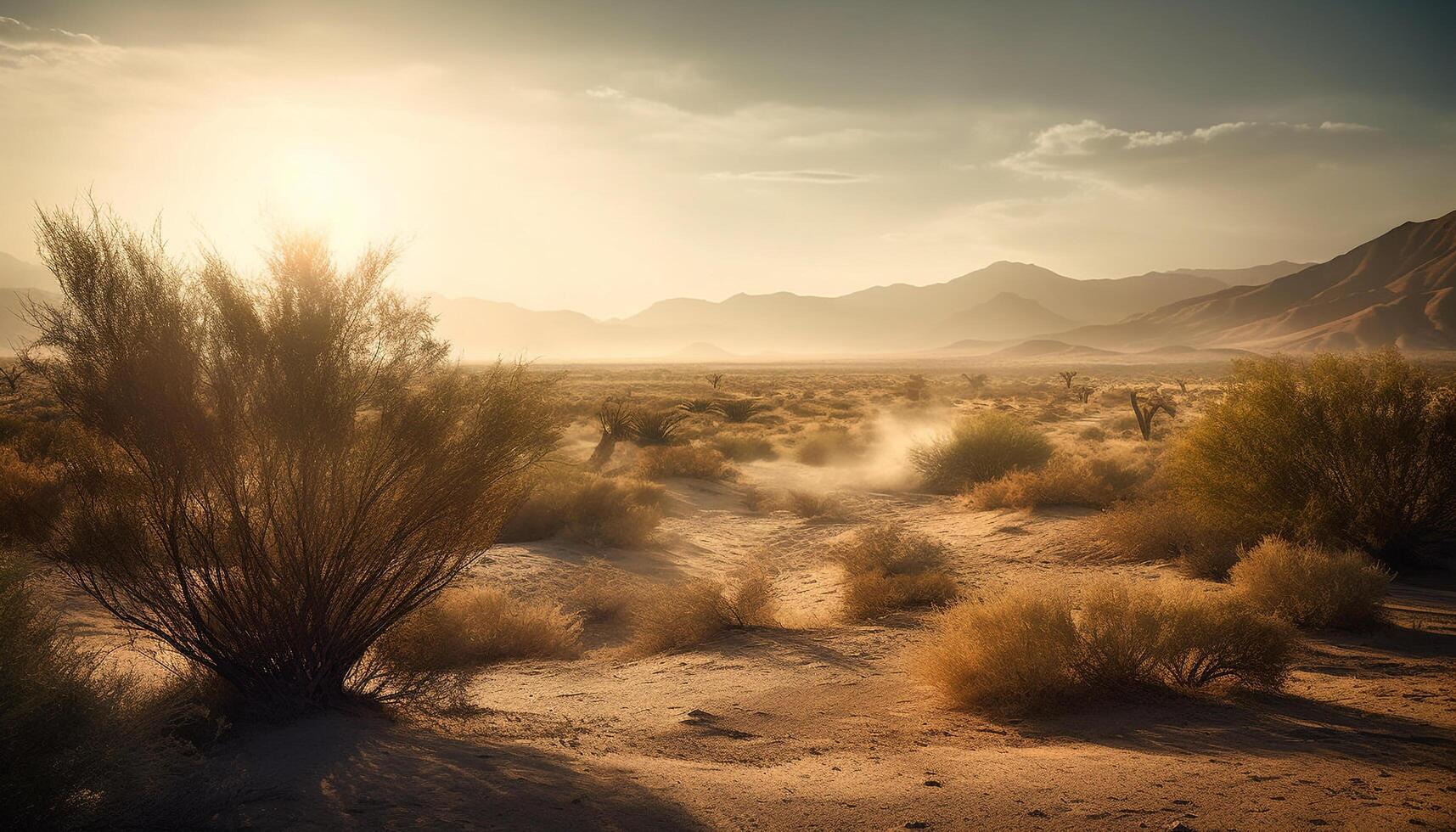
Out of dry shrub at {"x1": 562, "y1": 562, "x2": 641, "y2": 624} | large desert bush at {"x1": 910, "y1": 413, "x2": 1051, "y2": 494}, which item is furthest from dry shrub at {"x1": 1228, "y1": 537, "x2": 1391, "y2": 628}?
large desert bush at {"x1": 910, "y1": 413, "x2": 1051, "y2": 494}

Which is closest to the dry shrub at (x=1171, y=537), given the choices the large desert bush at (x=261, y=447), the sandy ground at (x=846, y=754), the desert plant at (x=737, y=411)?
A: the sandy ground at (x=846, y=754)

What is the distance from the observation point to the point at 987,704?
661 centimetres

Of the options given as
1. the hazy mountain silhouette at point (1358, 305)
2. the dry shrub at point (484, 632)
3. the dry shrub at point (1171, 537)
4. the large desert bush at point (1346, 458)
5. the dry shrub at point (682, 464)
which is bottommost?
the dry shrub at point (484, 632)

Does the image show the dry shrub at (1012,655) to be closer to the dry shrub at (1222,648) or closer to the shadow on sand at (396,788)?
the dry shrub at (1222,648)

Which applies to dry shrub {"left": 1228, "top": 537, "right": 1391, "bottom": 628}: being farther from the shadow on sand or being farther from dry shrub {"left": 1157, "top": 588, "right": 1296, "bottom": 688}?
the shadow on sand

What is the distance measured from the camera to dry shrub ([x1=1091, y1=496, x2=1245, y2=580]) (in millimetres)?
10414

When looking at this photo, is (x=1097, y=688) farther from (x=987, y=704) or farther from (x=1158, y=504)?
(x=1158, y=504)

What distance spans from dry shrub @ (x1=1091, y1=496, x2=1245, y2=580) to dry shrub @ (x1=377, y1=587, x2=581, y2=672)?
8364mm

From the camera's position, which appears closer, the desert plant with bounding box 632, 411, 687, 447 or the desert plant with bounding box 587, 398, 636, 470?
the desert plant with bounding box 587, 398, 636, 470

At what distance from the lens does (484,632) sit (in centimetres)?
906

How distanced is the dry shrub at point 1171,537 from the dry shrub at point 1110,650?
13.3 feet

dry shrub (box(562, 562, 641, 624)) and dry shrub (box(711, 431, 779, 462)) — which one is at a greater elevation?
dry shrub (box(711, 431, 779, 462))

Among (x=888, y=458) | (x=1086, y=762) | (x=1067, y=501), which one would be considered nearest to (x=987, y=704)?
(x=1086, y=762)

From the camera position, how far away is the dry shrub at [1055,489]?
52.2 ft
